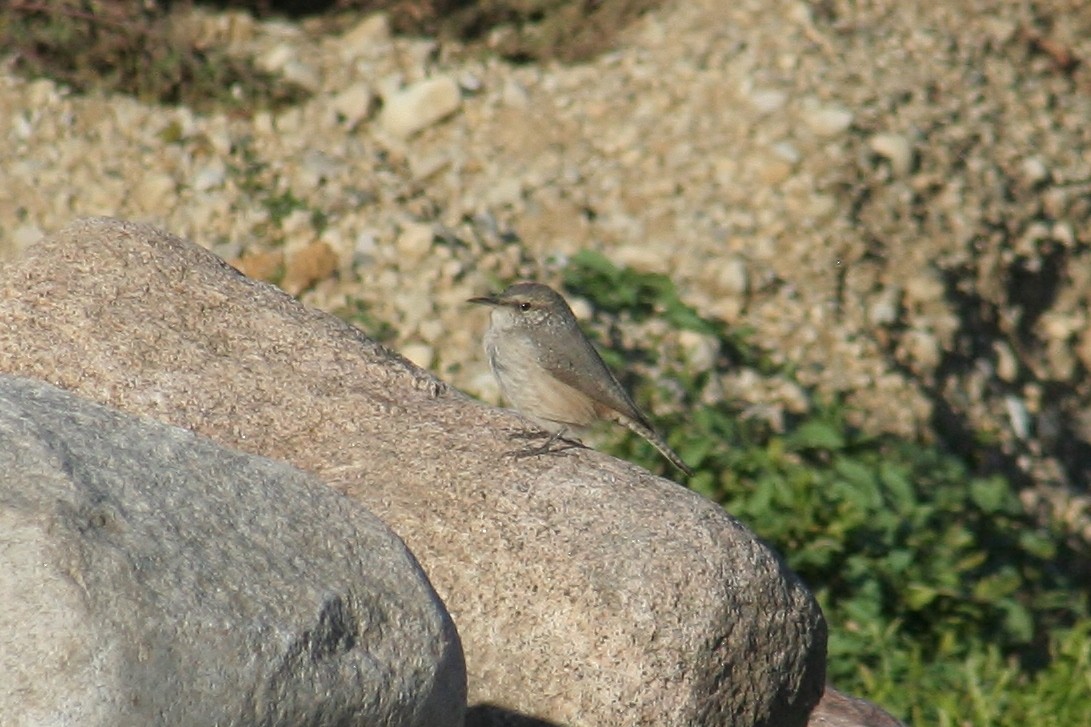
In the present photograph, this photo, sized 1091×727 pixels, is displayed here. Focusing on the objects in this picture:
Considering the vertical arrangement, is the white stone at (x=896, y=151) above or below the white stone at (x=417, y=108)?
above

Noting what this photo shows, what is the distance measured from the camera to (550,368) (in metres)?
6.44

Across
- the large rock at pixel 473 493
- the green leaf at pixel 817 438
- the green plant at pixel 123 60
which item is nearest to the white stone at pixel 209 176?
the green plant at pixel 123 60

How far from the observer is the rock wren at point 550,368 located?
20.8ft

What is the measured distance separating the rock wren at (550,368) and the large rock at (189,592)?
7.56ft

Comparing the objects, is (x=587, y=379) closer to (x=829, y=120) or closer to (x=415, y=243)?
(x=415, y=243)

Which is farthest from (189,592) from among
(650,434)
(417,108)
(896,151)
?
(896,151)

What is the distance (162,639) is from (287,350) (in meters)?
A: 2.47

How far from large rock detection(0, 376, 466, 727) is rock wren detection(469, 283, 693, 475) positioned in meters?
2.31

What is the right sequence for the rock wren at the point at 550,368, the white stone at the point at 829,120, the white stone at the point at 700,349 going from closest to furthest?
the rock wren at the point at 550,368 < the white stone at the point at 700,349 < the white stone at the point at 829,120

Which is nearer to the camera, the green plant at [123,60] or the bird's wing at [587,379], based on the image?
the bird's wing at [587,379]

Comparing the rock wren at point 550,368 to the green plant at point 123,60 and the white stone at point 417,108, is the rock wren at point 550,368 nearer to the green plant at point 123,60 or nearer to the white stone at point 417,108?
the white stone at point 417,108

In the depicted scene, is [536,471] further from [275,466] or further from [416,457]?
[275,466]

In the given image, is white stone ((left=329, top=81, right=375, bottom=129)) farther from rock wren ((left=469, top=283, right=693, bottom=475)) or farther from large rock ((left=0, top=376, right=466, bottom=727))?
large rock ((left=0, top=376, right=466, bottom=727))

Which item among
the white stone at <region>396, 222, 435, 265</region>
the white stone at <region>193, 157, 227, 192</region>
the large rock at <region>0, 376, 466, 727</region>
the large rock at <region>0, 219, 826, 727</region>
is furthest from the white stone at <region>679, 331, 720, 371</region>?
the large rock at <region>0, 376, 466, 727</region>
